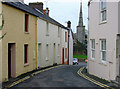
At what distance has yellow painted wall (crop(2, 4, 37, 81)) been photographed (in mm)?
11297

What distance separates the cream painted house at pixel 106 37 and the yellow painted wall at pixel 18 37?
17.0 ft

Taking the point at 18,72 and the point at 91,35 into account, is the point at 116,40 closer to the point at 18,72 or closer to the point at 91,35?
the point at 91,35

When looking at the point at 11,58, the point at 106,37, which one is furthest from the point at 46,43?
the point at 106,37

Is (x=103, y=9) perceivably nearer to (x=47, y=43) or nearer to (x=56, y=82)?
(x=56, y=82)

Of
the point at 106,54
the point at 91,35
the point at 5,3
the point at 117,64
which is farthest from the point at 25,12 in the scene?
the point at 117,64

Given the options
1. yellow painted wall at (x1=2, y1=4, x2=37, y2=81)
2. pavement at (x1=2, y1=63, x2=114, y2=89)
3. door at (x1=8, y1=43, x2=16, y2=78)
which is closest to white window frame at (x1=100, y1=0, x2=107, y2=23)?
pavement at (x1=2, y1=63, x2=114, y2=89)

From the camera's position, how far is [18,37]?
13.4 metres

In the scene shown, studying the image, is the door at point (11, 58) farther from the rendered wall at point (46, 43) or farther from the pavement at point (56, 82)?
the rendered wall at point (46, 43)

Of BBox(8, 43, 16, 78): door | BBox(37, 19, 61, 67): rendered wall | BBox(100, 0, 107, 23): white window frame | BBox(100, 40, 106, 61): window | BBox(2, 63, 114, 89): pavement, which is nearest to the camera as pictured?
BBox(2, 63, 114, 89): pavement

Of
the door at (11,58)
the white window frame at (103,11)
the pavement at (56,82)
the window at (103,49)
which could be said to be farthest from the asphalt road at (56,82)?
the white window frame at (103,11)

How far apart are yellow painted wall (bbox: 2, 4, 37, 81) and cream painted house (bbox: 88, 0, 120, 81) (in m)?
5.18

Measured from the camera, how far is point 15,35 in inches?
507

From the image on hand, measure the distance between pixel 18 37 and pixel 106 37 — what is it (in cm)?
607

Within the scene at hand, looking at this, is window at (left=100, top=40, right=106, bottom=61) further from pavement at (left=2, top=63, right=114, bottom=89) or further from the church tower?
the church tower
